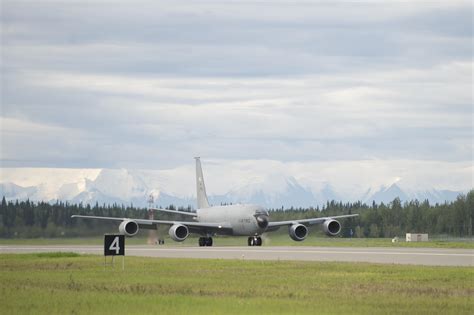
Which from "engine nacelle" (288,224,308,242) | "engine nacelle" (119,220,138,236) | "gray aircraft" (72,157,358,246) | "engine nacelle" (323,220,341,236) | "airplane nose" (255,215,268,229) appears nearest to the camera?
"engine nacelle" (119,220,138,236)

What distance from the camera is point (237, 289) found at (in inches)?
1341

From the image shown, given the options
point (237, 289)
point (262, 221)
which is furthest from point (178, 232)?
point (237, 289)

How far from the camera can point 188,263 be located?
169 ft

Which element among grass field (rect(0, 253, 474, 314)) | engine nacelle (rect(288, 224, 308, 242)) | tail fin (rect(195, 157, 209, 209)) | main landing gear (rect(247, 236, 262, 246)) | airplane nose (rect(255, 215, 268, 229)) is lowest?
grass field (rect(0, 253, 474, 314))

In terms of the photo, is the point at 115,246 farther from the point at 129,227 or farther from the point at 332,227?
the point at 332,227

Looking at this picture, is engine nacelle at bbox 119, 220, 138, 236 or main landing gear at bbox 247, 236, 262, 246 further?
main landing gear at bbox 247, 236, 262, 246

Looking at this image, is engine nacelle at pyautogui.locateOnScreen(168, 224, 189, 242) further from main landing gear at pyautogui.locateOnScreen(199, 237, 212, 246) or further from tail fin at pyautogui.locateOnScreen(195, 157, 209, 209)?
tail fin at pyautogui.locateOnScreen(195, 157, 209, 209)

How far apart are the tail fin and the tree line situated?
8.97 metres

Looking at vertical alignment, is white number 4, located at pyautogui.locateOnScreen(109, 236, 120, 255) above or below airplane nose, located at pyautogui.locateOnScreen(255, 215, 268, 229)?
below

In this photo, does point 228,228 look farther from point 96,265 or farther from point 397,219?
point 397,219

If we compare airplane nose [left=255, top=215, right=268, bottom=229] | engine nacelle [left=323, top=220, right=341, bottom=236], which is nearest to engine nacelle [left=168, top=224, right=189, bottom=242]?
airplane nose [left=255, top=215, right=268, bottom=229]

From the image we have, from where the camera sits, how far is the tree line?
10419 cm

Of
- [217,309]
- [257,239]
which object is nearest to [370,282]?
[217,309]

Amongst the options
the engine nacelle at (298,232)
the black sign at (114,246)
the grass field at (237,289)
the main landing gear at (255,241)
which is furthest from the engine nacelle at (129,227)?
the black sign at (114,246)
